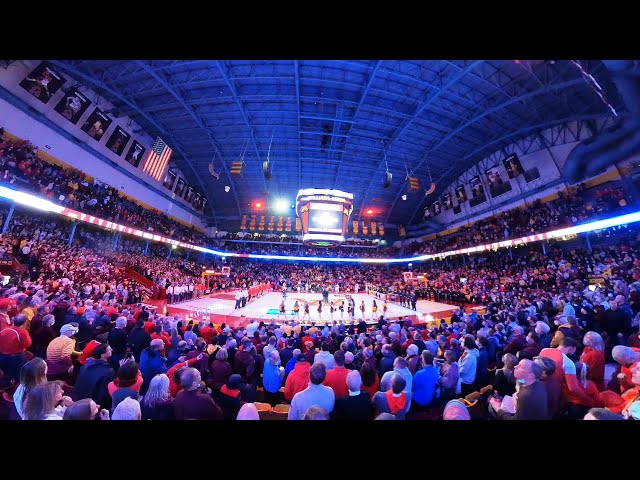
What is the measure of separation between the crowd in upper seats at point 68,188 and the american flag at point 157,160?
366cm

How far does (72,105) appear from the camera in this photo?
1577 cm

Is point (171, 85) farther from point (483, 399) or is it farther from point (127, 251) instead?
point (483, 399)

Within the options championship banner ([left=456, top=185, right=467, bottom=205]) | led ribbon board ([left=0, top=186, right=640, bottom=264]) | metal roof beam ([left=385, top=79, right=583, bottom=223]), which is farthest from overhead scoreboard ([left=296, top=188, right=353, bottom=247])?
championship banner ([left=456, top=185, right=467, bottom=205])

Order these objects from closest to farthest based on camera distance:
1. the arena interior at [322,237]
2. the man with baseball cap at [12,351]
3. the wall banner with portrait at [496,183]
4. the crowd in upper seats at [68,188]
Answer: the arena interior at [322,237] < the man with baseball cap at [12,351] < the crowd in upper seats at [68,188] < the wall banner with portrait at [496,183]

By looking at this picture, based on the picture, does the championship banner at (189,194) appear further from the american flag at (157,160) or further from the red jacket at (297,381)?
the red jacket at (297,381)

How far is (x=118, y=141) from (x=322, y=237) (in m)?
18.1

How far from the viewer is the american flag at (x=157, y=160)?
1881cm

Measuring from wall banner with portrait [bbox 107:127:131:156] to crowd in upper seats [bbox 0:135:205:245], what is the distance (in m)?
→ 2.93

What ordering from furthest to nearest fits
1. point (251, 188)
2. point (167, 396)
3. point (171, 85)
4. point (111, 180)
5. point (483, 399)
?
point (251, 188) → point (111, 180) → point (171, 85) → point (483, 399) → point (167, 396)

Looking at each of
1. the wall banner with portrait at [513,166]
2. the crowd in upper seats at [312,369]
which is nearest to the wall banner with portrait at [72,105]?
the crowd in upper seats at [312,369]

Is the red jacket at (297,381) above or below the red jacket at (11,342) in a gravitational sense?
below
